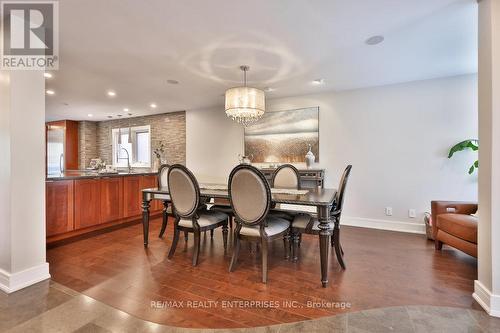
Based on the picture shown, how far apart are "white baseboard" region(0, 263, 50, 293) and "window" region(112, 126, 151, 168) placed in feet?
15.1

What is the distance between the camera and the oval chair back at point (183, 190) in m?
2.49

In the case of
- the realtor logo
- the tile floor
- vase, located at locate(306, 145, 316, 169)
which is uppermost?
the realtor logo

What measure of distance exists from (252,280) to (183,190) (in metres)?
1.13

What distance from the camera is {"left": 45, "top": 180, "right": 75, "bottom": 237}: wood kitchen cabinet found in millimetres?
3034

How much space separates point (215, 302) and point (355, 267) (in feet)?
4.91

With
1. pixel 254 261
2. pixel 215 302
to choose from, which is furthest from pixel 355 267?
pixel 215 302

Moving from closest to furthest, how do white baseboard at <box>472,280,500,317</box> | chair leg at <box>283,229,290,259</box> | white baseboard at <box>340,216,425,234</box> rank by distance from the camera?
white baseboard at <box>472,280,500,317</box> < chair leg at <box>283,229,290,259</box> < white baseboard at <box>340,216,425,234</box>

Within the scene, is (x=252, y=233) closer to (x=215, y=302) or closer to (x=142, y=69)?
(x=215, y=302)

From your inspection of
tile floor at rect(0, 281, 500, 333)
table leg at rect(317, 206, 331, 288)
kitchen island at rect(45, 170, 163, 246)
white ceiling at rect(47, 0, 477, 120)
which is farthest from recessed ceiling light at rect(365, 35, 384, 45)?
kitchen island at rect(45, 170, 163, 246)

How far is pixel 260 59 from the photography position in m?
2.93

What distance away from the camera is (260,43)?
2.54 meters

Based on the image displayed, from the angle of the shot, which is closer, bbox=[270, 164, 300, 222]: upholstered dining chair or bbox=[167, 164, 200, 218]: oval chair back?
bbox=[167, 164, 200, 218]: oval chair back

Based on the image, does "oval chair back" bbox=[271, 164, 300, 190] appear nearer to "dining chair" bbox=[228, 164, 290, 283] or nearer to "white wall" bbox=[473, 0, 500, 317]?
"dining chair" bbox=[228, 164, 290, 283]

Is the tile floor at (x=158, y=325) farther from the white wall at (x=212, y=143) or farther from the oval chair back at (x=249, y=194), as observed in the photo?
the white wall at (x=212, y=143)
